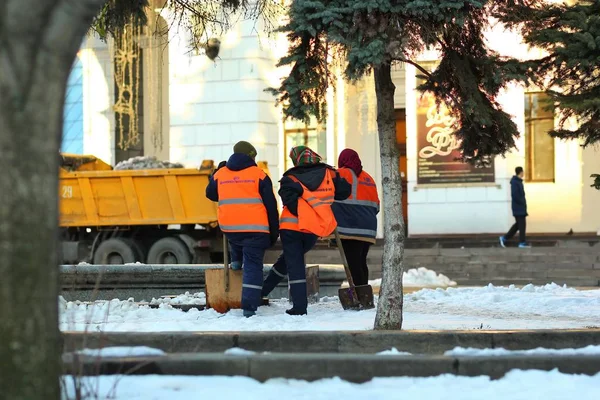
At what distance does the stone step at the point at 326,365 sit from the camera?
6.20m

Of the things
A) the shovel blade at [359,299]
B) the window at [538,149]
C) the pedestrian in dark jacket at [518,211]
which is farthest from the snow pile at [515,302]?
the window at [538,149]

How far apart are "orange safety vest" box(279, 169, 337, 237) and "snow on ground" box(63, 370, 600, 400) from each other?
3.63m

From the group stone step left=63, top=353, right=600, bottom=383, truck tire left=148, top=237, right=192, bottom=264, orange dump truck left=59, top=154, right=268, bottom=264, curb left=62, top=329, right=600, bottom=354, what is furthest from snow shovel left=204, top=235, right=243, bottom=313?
truck tire left=148, top=237, right=192, bottom=264

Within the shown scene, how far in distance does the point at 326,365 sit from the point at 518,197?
1641 centimetres

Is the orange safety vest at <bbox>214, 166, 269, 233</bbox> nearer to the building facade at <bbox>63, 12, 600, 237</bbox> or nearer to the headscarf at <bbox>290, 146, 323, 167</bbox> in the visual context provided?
the headscarf at <bbox>290, 146, 323, 167</bbox>

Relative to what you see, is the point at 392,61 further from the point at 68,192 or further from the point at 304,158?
the point at 68,192

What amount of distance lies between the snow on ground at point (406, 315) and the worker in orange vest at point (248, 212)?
40cm

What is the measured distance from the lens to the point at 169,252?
66.3 feet

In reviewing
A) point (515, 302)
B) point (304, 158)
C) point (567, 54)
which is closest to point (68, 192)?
point (515, 302)

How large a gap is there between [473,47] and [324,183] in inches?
Result: 71.5

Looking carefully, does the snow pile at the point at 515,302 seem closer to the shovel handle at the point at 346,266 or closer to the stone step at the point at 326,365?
the shovel handle at the point at 346,266

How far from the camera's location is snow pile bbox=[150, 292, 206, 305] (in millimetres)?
11241

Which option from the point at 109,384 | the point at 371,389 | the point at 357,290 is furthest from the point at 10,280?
the point at 357,290

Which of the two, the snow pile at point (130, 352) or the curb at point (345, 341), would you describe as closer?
the snow pile at point (130, 352)
